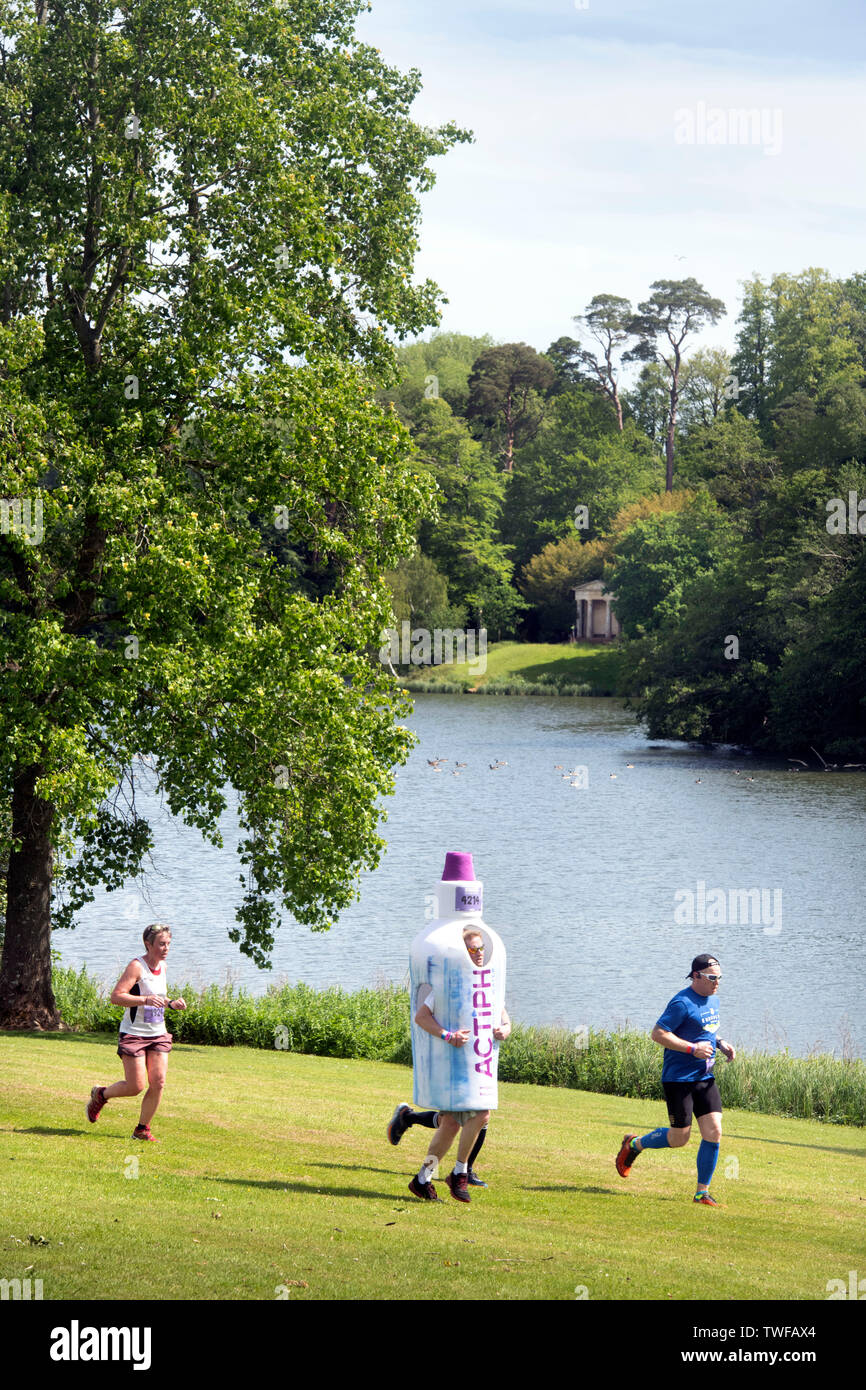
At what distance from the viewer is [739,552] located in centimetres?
8606

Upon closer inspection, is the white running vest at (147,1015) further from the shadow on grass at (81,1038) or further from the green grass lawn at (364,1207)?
the shadow on grass at (81,1038)

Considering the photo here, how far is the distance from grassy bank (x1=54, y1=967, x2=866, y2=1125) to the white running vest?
993 centimetres

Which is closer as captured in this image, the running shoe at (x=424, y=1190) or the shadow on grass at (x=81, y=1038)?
the running shoe at (x=424, y=1190)

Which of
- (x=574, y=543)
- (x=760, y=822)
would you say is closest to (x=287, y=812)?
(x=760, y=822)

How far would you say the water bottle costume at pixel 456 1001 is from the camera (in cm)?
975

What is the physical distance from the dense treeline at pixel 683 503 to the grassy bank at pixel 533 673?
437 cm

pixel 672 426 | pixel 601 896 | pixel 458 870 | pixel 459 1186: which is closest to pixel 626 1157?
pixel 459 1186

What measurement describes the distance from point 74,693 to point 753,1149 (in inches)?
375

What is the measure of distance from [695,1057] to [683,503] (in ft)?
350

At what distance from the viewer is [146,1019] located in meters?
11.5

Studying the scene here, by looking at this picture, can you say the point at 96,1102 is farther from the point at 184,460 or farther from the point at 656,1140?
the point at 184,460

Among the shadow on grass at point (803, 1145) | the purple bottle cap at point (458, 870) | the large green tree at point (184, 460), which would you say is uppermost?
the large green tree at point (184, 460)

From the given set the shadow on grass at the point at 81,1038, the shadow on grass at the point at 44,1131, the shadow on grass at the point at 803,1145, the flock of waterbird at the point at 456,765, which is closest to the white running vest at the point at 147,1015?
the shadow on grass at the point at 44,1131

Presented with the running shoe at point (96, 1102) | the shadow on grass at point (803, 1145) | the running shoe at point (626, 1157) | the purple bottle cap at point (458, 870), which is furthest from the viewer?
the shadow on grass at point (803, 1145)
